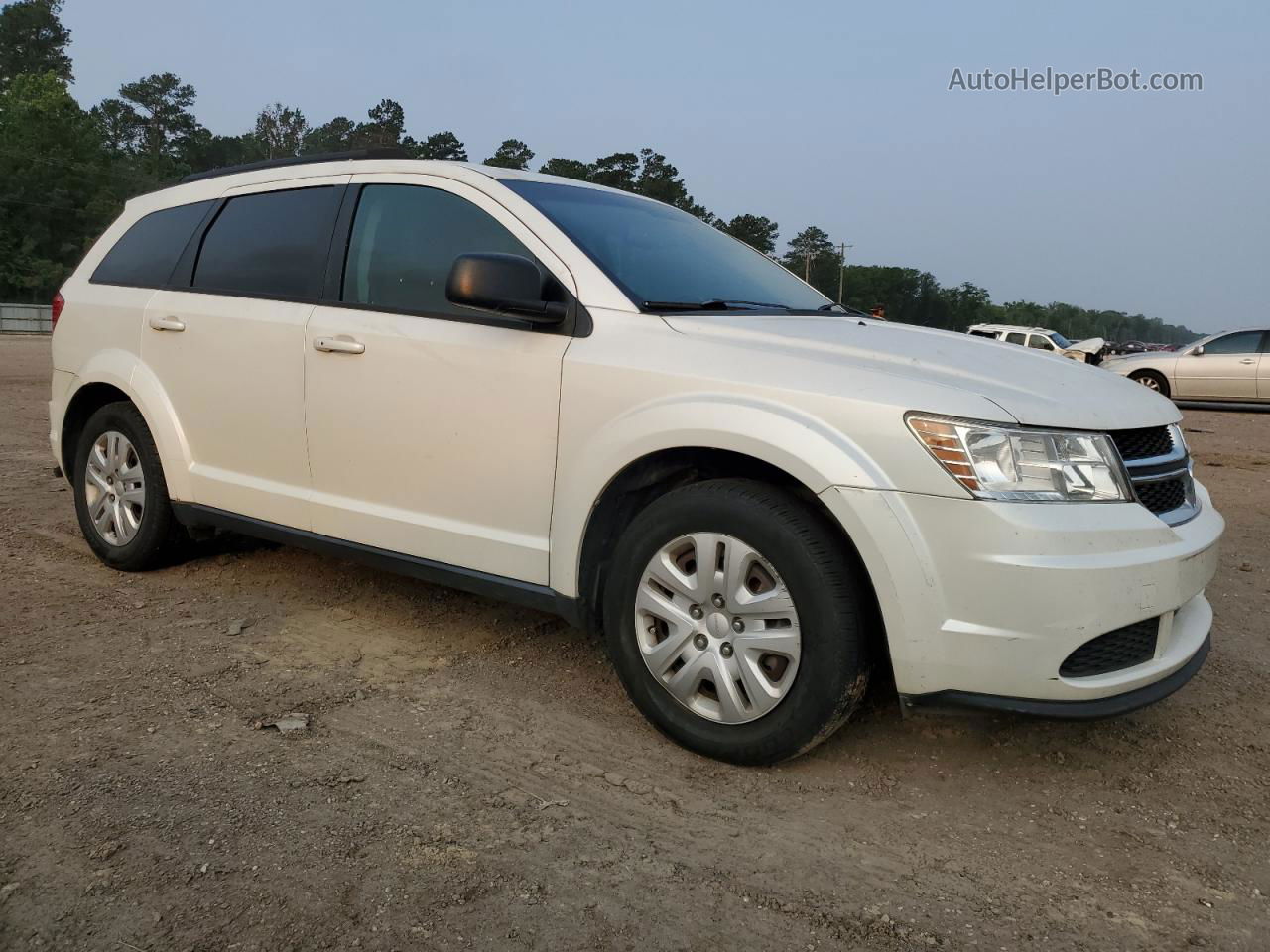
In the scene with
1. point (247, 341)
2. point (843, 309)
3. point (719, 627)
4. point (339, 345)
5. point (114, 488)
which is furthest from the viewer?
point (114, 488)

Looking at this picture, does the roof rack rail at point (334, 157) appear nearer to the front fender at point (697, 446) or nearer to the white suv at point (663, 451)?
the white suv at point (663, 451)

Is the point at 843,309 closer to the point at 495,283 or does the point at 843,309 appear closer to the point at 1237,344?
the point at 495,283

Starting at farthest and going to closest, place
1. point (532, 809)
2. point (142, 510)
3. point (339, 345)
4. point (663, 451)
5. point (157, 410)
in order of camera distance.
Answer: point (142, 510), point (157, 410), point (339, 345), point (663, 451), point (532, 809)

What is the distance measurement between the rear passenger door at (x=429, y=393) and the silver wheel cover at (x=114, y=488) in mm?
1278

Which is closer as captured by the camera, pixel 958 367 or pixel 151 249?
pixel 958 367

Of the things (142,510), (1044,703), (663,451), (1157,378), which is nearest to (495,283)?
(663,451)

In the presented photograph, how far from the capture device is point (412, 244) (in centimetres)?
365

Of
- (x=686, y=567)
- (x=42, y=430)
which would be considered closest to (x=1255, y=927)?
(x=686, y=567)

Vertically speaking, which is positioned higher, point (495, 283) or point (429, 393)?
point (495, 283)

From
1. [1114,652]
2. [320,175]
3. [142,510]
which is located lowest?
[142,510]

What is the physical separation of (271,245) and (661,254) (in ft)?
5.43

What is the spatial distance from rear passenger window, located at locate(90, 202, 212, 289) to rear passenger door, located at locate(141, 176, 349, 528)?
0.12m

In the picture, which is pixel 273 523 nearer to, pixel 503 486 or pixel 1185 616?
pixel 503 486

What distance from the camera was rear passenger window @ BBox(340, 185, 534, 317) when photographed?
3473 mm
